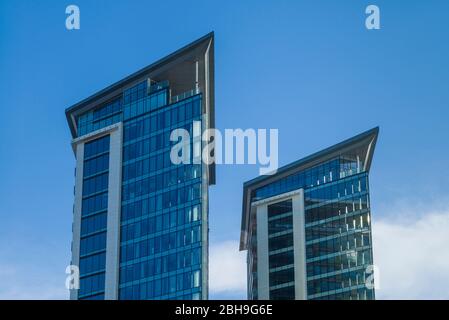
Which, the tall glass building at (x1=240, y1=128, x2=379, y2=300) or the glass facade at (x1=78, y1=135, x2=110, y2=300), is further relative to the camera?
the tall glass building at (x1=240, y1=128, x2=379, y2=300)

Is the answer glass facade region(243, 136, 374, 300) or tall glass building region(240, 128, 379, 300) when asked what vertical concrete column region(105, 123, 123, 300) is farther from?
glass facade region(243, 136, 374, 300)

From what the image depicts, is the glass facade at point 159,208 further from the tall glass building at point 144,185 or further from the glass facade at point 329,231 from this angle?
the glass facade at point 329,231

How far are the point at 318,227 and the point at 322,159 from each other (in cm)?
1044

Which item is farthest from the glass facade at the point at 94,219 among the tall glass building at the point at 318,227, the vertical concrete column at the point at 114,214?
the tall glass building at the point at 318,227

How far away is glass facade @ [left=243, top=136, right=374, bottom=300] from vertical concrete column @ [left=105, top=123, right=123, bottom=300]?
108 feet

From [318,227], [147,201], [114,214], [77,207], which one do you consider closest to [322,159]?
[318,227]

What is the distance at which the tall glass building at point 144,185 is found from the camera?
110 metres

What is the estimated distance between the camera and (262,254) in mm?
144375

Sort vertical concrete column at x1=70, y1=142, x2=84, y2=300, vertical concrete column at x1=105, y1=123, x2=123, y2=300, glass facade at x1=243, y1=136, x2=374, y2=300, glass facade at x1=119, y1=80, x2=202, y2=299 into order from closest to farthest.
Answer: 1. glass facade at x1=119, y1=80, x2=202, y2=299
2. vertical concrete column at x1=105, y1=123, x2=123, y2=300
3. vertical concrete column at x1=70, y1=142, x2=84, y2=300
4. glass facade at x1=243, y1=136, x2=374, y2=300

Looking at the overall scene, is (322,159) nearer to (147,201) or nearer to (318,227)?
(318,227)

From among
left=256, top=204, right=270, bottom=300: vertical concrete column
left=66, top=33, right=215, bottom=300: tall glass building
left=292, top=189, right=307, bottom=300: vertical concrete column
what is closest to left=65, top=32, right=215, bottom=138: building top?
left=66, top=33, right=215, bottom=300: tall glass building

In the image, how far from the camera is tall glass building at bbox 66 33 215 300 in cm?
11044

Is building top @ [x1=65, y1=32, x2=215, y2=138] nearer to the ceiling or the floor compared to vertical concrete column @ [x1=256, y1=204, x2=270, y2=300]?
nearer to the ceiling
